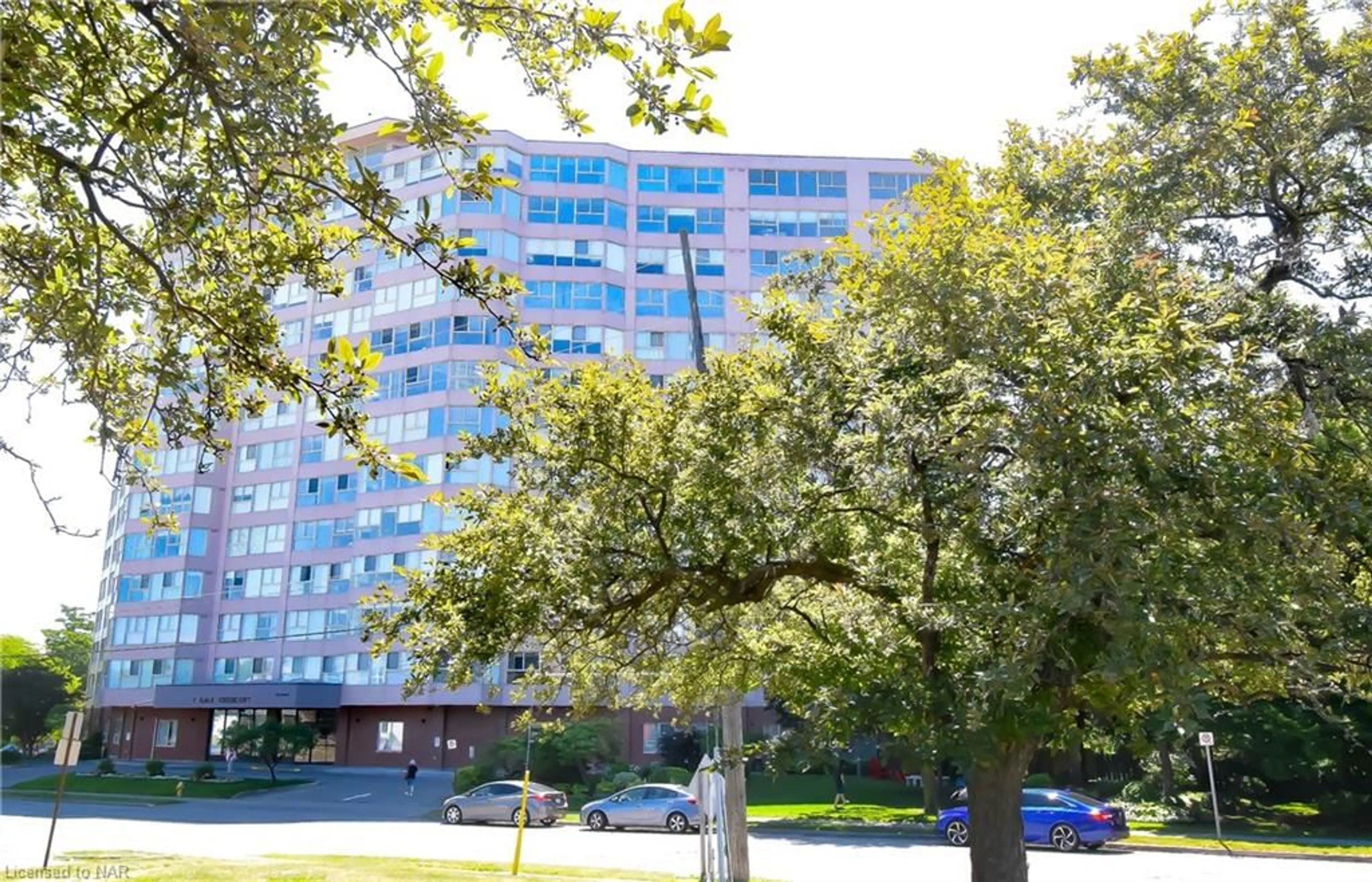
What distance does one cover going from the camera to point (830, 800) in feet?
130

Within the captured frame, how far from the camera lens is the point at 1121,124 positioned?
11.9 metres

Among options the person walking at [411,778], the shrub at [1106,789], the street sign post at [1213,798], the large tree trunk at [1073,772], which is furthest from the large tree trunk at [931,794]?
the person walking at [411,778]

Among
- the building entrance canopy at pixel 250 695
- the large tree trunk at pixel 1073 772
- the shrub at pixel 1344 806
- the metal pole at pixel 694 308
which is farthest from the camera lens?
the building entrance canopy at pixel 250 695

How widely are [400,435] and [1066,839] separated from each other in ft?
119

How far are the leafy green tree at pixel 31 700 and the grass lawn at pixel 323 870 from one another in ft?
210

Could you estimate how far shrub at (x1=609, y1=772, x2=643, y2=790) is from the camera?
A: 38719mm

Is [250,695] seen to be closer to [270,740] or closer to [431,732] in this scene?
[270,740]

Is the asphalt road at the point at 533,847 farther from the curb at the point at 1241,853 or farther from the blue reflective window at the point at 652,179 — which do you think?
the blue reflective window at the point at 652,179

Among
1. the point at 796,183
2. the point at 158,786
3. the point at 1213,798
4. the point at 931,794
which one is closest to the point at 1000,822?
the point at 1213,798

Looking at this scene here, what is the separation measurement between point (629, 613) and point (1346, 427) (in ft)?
24.0

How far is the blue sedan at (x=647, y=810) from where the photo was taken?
29984mm

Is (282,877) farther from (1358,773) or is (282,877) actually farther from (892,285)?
(1358,773)

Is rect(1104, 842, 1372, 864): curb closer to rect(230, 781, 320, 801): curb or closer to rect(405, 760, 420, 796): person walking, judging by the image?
rect(405, 760, 420, 796): person walking

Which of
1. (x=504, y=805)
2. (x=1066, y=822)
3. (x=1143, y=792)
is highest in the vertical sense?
(x=1143, y=792)
